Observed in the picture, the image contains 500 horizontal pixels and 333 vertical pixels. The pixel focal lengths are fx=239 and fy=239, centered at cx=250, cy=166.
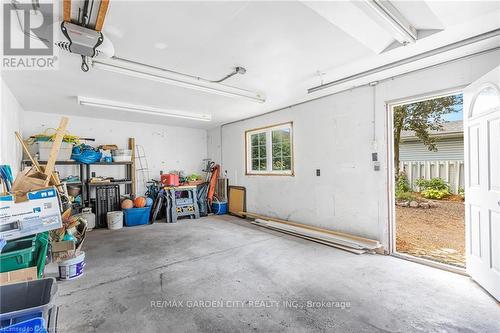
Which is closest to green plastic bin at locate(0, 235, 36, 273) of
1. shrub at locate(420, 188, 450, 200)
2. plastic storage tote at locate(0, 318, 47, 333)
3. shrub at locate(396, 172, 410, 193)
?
plastic storage tote at locate(0, 318, 47, 333)

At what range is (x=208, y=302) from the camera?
2.24 m

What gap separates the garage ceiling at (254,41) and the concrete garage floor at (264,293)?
247 cm

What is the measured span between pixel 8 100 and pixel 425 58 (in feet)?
18.2

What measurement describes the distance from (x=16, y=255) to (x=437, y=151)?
376 inches

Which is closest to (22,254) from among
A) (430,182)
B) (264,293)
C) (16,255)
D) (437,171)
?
(16,255)

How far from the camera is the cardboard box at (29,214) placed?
2027 mm

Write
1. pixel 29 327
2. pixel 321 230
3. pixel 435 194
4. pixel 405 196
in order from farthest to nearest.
A: pixel 435 194
pixel 405 196
pixel 321 230
pixel 29 327

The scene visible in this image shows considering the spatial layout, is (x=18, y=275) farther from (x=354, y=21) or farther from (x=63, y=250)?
(x=354, y=21)

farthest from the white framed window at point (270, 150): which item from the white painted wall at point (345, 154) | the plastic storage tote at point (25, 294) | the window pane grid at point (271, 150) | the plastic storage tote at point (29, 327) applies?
the plastic storage tote at point (29, 327)

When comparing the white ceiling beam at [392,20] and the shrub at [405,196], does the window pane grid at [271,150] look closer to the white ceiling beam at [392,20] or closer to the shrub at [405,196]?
the white ceiling beam at [392,20]

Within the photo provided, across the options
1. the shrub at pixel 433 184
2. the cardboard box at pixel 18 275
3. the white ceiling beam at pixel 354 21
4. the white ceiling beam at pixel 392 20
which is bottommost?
the cardboard box at pixel 18 275

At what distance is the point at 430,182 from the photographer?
7.02m

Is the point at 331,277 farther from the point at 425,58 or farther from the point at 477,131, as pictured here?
the point at 425,58

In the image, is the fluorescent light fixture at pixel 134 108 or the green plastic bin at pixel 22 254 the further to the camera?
the fluorescent light fixture at pixel 134 108
